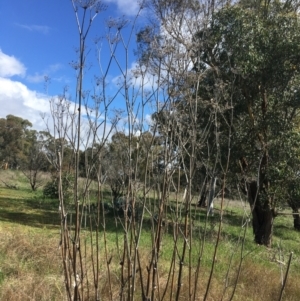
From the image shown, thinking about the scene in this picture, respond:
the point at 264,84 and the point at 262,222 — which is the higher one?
the point at 264,84

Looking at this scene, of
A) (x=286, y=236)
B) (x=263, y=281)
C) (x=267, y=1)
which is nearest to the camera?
(x=263, y=281)

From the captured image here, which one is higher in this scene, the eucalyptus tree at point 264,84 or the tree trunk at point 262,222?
the eucalyptus tree at point 264,84

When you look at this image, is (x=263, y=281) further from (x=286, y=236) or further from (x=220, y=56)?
(x=286, y=236)

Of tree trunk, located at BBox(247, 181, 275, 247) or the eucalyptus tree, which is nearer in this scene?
the eucalyptus tree

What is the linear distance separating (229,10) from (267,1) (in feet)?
6.75

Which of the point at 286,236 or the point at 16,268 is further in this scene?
the point at 286,236

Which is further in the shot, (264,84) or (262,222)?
(262,222)

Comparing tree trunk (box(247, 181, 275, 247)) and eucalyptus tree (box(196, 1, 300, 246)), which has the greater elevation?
eucalyptus tree (box(196, 1, 300, 246))

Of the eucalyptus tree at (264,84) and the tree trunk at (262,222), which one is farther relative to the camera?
the tree trunk at (262,222)

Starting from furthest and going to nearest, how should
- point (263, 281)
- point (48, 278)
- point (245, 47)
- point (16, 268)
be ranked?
1. point (245, 47)
2. point (263, 281)
3. point (16, 268)
4. point (48, 278)

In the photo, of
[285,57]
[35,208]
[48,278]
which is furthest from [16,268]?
[35,208]

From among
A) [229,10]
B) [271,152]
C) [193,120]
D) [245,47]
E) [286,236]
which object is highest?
[229,10]

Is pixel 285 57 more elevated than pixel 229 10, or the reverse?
pixel 229 10

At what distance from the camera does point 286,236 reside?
1335 centimetres
